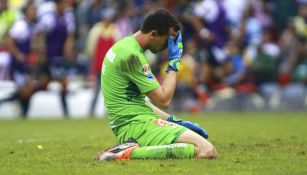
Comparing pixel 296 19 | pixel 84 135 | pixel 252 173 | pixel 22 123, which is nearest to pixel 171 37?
pixel 252 173

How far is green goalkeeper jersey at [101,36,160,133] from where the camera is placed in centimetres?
941

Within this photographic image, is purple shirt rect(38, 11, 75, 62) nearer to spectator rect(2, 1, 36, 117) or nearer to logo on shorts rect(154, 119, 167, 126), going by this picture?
spectator rect(2, 1, 36, 117)

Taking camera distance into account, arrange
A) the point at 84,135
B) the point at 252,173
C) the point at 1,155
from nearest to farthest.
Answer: the point at 252,173 → the point at 1,155 → the point at 84,135

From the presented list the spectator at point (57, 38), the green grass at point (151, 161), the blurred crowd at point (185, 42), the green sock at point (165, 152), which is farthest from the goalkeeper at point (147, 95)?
the spectator at point (57, 38)

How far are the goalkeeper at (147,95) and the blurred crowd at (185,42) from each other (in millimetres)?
12143

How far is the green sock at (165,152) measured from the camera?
9.37m

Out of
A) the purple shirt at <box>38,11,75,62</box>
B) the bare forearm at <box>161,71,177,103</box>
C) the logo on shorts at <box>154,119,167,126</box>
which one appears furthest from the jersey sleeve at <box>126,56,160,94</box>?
the purple shirt at <box>38,11,75,62</box>

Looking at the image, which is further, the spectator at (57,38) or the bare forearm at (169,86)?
the spectator at (57,38)

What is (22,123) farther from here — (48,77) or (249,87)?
(249,87)

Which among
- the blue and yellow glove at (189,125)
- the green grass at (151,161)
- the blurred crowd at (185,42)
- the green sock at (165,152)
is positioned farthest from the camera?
the blurred crowd at (185,42)

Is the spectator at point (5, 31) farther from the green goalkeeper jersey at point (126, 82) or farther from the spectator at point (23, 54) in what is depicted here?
the green goalkeeper jersey at point (126, 82)

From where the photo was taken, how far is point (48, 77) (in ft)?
74.0

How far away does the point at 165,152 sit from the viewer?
9.41 meters

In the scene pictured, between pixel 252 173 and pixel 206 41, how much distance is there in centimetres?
1646
